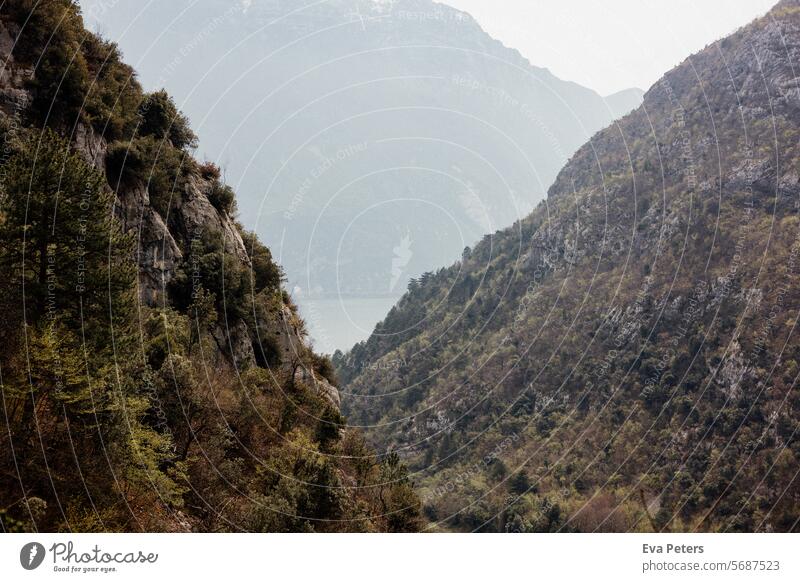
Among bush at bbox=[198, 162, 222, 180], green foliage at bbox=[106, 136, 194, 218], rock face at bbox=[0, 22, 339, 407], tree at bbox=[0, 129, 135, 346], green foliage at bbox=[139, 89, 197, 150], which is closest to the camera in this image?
tree at bbox=[0, 129, 135, 346]

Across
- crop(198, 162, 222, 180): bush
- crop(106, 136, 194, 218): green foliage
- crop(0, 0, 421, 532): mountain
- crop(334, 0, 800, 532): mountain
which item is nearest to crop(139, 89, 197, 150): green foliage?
crop(0, 0, 421, 532): mountain

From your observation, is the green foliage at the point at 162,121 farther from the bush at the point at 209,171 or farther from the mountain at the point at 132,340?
the bush at the point at 209,171

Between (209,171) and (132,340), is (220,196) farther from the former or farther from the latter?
(132,340)

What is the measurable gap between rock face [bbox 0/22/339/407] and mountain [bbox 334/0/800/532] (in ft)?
185

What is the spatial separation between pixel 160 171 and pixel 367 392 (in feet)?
354

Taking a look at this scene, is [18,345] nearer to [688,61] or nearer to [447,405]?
[447,405]

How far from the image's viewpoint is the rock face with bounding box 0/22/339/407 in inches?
1081

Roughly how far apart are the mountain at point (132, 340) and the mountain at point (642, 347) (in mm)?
51518

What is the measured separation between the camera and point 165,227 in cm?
3575

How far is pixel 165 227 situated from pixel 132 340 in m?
16.0

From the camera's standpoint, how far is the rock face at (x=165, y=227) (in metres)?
27.5

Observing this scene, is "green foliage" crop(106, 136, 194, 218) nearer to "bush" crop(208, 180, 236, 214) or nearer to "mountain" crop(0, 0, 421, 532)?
"mountain" crop(0, 0, 421, 532)

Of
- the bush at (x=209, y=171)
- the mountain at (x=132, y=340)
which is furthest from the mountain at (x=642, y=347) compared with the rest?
the bush at (x=209, y=171)
